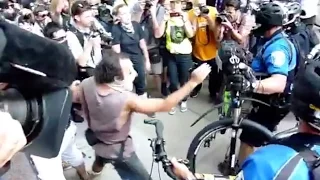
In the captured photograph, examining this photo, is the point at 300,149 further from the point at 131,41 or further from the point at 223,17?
the point at 223,17

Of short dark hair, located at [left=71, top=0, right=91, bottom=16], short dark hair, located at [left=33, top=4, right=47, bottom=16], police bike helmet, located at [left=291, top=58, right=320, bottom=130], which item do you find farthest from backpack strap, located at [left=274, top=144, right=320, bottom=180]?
short dark hair, located at [left=33, top=4, right=47, bottom=16]

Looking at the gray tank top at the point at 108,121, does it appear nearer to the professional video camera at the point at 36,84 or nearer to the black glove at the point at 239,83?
the black glove at the point at 239,83

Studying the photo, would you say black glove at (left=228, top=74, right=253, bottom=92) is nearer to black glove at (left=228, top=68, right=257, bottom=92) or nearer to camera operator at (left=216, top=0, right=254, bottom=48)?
black glove at (left=228, top=68, right=257, bottom=92)

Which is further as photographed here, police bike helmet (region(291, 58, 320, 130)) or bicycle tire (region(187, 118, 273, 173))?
bicycle tire (region(187, 118, 273, 173))

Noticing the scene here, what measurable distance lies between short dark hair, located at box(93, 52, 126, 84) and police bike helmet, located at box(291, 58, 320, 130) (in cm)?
177

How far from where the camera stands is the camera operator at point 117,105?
11.6ft

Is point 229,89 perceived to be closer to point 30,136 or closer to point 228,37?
point 228,37

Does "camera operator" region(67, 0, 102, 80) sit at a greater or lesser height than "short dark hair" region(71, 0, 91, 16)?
lesser

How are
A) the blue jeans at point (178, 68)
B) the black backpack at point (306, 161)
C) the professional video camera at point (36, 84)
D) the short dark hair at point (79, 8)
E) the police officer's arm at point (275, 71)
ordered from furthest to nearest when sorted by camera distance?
the blue jeans at point (178, 68) < the short dark hair at point (79, 8) < the police officer's arm at point (275, 71) < the black backpack at point (306, 161) < the professional video camera at point (36, 84)

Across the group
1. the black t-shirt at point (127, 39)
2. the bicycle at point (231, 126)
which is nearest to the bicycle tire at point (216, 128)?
the bicycle at point (231, 126)

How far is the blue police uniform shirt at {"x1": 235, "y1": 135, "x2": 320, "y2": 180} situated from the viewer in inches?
69.6

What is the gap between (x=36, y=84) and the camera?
1.33 m

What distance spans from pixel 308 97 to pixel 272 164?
1.08 ft

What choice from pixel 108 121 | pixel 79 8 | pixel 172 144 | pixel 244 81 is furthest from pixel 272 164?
pixel 79 8
